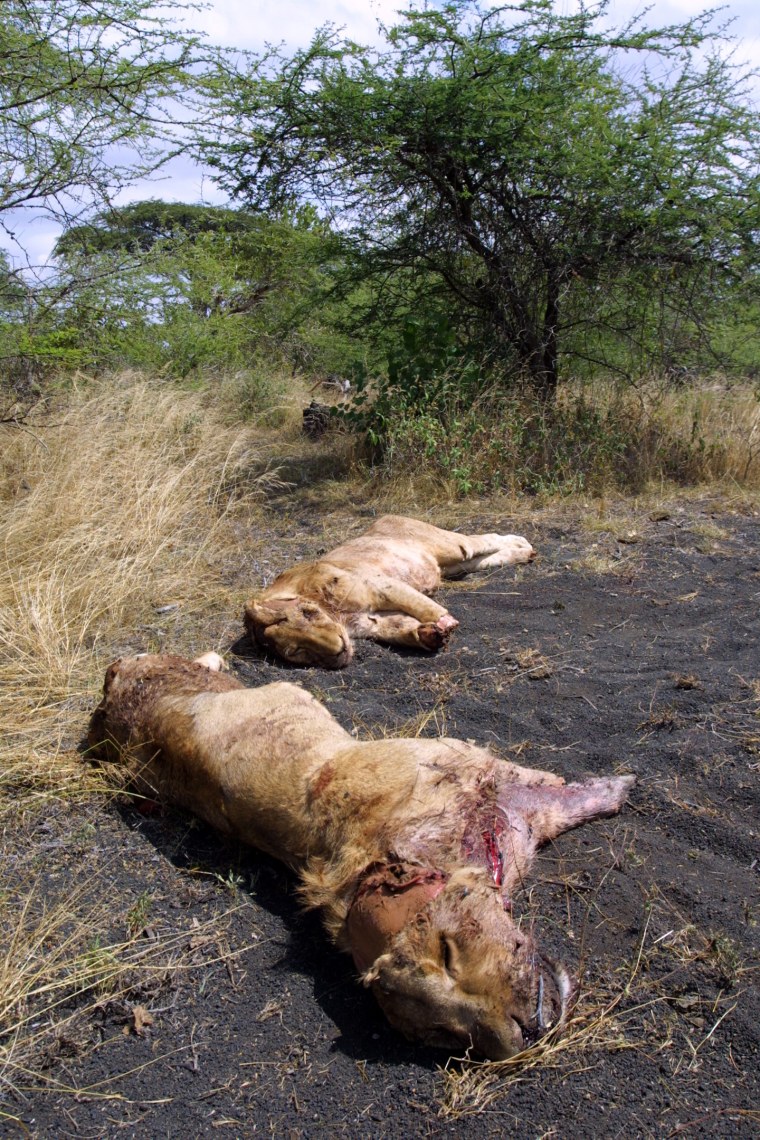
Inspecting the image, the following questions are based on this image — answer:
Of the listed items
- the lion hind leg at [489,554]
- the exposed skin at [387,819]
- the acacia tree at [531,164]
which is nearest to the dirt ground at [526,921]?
the exposed skin at [387,819]

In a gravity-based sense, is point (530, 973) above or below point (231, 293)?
below

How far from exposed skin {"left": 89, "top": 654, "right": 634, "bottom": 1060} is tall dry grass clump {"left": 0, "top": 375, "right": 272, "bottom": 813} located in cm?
57

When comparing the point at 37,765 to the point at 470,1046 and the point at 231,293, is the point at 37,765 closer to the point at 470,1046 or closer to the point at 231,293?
the point at 470,1046

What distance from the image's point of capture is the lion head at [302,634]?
4605mm

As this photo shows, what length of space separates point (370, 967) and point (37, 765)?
191 centimetres

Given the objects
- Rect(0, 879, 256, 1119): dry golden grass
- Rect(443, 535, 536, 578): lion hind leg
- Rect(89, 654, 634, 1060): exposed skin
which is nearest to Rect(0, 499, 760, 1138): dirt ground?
Rect(0, 879, 256, 1119): dry golden grass

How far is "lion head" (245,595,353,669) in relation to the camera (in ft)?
15.1

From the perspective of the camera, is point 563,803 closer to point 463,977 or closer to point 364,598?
point 463,977

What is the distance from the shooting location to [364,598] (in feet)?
16.5

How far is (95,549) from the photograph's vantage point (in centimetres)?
560

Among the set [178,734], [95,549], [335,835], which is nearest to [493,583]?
[95,549]

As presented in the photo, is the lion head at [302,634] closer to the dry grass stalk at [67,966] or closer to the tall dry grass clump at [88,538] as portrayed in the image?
the tall dry grass clump at [88,538]

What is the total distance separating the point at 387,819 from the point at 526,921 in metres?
0.52

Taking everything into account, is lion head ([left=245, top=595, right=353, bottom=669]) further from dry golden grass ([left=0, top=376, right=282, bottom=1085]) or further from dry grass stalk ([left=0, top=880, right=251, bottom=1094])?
dry grass stalk ([left=0, top=880, right=251, bottom=1094])
